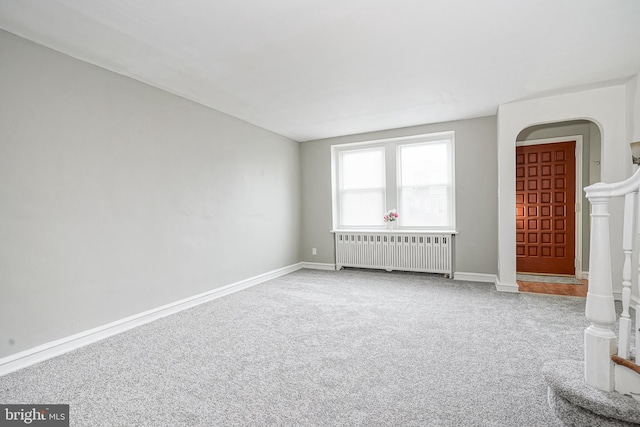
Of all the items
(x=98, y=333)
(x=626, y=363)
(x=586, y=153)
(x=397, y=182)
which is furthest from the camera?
(x=397, y=182)

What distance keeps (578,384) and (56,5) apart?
3920mm

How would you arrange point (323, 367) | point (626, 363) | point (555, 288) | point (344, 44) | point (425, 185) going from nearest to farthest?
1. point (626, 363)
2. point (323, 367)
3. point (344, 44)
4. point (555, 288)
5. point (425, 185)

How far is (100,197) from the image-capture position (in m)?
2.92

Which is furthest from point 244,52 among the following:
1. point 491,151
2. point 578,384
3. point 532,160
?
point 532,160

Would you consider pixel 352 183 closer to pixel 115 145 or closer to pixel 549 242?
pixel 549 242

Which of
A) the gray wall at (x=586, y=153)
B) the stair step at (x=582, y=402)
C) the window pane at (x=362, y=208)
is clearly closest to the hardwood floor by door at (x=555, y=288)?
the gray wall at (x=586, y=153)

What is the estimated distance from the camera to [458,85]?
3551mm

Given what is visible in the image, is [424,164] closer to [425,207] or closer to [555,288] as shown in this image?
[425,207]

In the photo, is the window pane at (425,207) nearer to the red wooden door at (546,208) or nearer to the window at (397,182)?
the window at (397,182)

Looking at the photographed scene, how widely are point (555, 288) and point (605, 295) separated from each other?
3365 mm

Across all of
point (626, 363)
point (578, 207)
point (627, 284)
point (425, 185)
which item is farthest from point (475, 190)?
point (626, 363)

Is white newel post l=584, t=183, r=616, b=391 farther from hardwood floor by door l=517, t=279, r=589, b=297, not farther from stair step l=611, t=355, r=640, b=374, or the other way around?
hardwood floor by door l=517, t=279, r=589, b=297

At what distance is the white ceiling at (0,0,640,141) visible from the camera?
2.17 metres

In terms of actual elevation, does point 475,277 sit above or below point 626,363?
below
